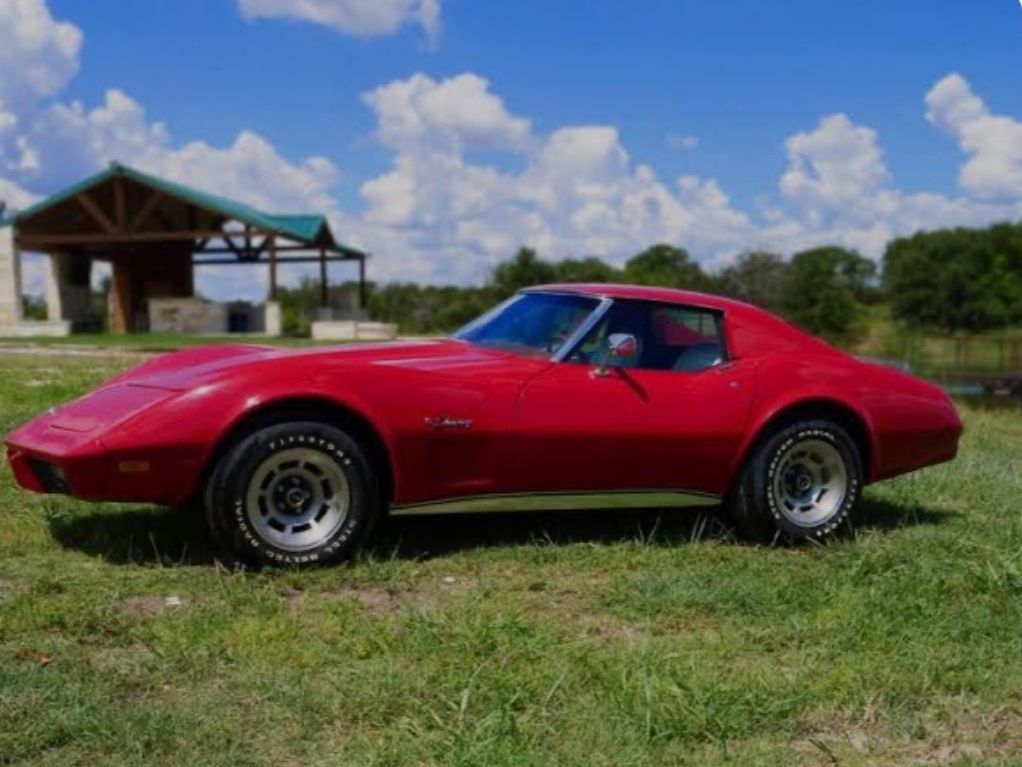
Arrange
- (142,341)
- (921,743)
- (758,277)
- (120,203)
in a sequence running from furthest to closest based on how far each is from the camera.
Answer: (758,277), (120,203), (142,341), (921,743)

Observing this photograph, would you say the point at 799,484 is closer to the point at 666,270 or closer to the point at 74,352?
the point at 74,352

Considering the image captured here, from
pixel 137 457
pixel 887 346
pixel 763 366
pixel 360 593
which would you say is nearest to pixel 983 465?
pixel 763 366

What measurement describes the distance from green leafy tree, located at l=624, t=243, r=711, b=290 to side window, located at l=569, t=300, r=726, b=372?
51.3 meters

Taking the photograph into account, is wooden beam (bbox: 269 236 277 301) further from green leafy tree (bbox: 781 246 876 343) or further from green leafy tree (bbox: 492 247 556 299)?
green leafy tree (bbox: 781 246 876 343)

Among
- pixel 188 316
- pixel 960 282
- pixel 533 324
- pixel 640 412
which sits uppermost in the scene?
pixel 960 282

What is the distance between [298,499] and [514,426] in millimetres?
1036

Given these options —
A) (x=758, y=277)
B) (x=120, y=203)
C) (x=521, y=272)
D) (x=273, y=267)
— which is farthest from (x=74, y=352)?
(x=758, y=277)

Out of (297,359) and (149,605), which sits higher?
(297,359)

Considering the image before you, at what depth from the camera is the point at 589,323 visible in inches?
219

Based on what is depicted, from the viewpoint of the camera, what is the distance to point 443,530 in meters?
5.86

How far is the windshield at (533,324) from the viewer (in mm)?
5617

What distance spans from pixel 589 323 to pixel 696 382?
0.62m

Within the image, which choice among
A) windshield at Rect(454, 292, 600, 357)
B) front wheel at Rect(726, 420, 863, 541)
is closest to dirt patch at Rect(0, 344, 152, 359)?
windshield at Rect(454, 292, 600, 357)

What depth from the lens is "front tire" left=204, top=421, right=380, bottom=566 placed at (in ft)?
15.6
